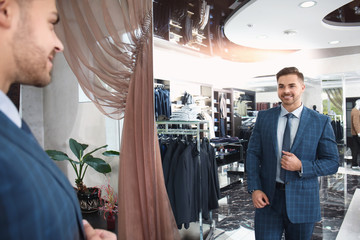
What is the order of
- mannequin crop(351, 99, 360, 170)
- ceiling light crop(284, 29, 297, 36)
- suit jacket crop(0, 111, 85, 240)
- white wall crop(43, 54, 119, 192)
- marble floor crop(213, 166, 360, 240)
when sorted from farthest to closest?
mannequin crop(351, 99, 360, 170), ceiling light crop(284, 29, 297, 36), marble floor crop(213, 166, 360, 240), white wall crop(43, 54, 119, 192), suit jacket crop(0, 111, 85, 240)

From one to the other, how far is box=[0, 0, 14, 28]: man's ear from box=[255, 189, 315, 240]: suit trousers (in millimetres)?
1736

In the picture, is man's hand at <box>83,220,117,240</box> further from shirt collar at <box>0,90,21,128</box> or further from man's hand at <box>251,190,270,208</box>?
man's hand at <box>251,190,270,208</box>

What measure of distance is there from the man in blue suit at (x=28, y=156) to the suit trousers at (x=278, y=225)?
1359 millimetres

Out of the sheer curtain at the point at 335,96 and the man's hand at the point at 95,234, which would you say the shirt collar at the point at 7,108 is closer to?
the man's hand at the point at 95,234

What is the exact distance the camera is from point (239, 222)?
11.2 feet

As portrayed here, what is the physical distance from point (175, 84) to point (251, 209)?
4.42m

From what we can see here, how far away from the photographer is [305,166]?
1543mm

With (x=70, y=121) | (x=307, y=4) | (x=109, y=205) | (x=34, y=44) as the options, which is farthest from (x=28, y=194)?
(x=307, y=4)

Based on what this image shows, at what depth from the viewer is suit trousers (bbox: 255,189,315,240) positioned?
63.1 inches

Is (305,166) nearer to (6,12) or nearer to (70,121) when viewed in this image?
(6,12)

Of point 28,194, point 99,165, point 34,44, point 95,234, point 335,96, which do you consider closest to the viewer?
point 28,194

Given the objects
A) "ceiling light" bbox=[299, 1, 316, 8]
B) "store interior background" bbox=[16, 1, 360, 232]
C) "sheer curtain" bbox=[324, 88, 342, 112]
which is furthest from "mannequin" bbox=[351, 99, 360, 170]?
"ceiling light" bbox=[299, 1, 316, 8]

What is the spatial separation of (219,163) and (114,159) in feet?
9.15

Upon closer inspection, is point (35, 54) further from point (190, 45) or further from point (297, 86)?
point (190, 45)
